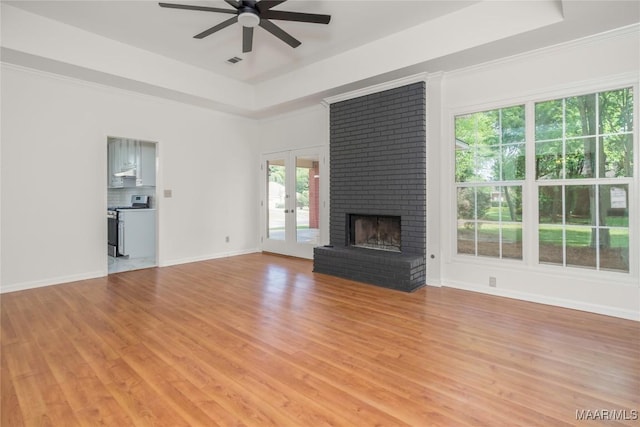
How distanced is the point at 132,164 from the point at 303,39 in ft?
15.0

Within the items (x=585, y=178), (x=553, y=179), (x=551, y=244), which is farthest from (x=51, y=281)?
(x=585, y=178)

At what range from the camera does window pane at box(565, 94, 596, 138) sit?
11.1ft

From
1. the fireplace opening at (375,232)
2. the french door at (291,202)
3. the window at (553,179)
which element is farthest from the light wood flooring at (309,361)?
the french door at (291,202)

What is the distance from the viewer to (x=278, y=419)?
1.72m

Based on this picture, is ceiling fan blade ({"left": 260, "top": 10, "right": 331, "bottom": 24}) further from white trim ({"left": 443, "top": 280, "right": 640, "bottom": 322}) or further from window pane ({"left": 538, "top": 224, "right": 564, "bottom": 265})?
white trim ({"left": 443, "top": 280, "right": 640, "bottom": 322})

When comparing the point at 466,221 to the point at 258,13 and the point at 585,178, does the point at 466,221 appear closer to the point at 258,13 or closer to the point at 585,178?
the point at 585,178

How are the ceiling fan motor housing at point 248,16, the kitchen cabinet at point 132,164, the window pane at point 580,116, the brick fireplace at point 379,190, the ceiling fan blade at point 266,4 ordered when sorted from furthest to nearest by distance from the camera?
the kitchen cabinet at point 132,164 → the brick fireplace at point 379,190 → the window pane at point 580,116 → the ceiling fan motor housing at point 248,16 → the ceiling fan blade at point 266,4

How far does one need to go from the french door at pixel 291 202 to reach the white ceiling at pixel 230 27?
1.89m

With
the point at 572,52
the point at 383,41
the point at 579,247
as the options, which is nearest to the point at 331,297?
the point at 579,247

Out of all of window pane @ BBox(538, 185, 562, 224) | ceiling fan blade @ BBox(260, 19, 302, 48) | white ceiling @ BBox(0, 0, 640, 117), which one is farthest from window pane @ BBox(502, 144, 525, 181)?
ceiling fan blade @ BBox(260, 19, 302, 48)

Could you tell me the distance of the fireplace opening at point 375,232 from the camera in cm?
489

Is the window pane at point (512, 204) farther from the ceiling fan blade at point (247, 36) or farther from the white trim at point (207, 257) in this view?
the white trim at point (207, 257)

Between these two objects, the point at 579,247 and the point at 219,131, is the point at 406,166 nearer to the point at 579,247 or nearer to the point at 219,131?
the point at 579,247

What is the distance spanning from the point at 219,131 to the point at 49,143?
2711mm
